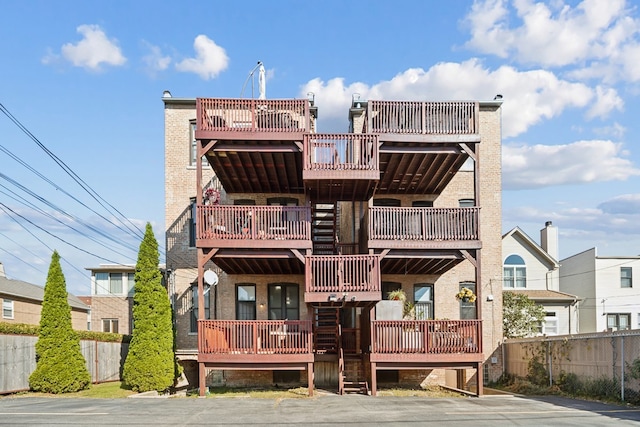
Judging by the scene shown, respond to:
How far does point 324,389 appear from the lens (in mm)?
20531

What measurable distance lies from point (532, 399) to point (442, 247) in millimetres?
4973

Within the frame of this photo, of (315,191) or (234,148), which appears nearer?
(234,148)

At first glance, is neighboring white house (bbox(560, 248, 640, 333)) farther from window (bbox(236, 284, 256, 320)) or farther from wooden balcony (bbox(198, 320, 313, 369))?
wooden balcony (bbox(198, 320, 313, 369))

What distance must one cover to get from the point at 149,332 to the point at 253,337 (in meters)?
3.75

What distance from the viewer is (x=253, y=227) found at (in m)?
18.9

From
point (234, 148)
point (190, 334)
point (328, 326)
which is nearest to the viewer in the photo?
point (234, 148)

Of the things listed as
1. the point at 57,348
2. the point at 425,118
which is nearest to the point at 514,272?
the point at 425,118

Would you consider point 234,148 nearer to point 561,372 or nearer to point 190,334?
Answer: point 190,334

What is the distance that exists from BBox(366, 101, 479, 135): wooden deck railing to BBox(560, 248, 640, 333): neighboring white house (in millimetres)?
20056

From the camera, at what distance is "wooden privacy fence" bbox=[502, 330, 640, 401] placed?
1560cm

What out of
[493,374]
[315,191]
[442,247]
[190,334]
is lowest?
[493,374]

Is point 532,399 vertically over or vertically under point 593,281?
under

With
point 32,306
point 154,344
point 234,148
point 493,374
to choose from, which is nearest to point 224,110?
point 234,148

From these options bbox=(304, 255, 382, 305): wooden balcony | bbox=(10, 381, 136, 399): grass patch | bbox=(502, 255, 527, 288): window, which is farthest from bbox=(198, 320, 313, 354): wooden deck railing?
bbox=(502, 255, 527, 288): window
